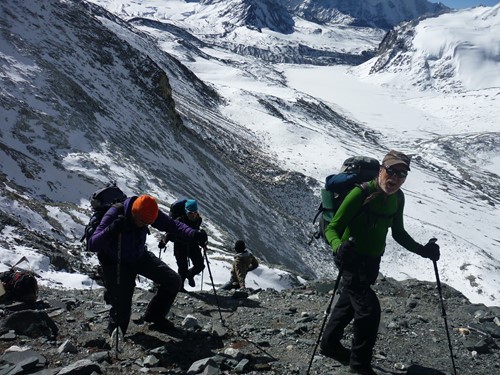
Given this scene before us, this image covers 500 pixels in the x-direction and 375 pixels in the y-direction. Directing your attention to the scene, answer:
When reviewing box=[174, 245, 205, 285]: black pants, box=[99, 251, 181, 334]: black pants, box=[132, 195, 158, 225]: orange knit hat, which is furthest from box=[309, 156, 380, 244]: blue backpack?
box=[174, 245, 205, 285]: black pants

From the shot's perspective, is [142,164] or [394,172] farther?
[142,164]

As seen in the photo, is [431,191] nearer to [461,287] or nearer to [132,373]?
[461,287]

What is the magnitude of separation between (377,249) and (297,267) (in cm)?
2636

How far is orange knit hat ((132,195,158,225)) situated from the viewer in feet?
21.8

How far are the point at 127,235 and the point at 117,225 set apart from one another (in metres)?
0.45

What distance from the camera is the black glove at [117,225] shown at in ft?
21.8

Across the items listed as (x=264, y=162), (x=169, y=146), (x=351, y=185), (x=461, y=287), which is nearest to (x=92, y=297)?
(x=351, y=185)

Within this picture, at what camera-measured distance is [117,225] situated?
6.66 metres

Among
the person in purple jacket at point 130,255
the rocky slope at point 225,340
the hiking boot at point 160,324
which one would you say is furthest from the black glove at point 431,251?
the hiking boot at point 160,324

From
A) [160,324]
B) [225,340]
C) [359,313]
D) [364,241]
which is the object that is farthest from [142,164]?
[359,313]

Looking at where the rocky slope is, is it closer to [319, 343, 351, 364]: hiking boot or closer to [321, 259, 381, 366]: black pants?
[319, 343, 351, 364]: hiking boot

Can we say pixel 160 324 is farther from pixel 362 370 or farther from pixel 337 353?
pixel 362 370

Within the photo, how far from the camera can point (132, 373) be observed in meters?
6.20

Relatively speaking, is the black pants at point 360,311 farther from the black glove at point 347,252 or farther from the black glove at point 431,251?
the black glove at point 431,251
